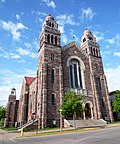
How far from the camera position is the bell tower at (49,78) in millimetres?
28497

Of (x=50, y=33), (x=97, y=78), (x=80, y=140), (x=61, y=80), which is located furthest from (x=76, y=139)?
(x=50, y=33)

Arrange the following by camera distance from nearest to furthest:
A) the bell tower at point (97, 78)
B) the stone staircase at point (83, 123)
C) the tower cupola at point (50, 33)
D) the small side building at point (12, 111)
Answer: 1. the stone staircase at point (83, 123)
2. the bell tower at point (97, 78)
3. the tower cupola at point (50, 33)
4. the small side building at point (12, 111)

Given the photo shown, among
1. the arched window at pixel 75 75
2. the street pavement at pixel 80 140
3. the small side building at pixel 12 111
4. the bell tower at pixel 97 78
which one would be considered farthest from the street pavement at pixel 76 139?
the small side building at pixel 12 111

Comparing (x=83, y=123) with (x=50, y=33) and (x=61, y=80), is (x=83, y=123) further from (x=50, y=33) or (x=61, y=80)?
(x=50, y=33)

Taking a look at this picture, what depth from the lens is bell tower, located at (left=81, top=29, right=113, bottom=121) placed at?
35.0 m

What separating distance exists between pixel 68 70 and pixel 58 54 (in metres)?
4.54

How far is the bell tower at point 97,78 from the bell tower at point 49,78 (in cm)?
958

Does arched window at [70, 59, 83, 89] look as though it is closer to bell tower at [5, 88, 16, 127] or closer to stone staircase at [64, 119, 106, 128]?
stone staircase at [64, 119, 106, 128]

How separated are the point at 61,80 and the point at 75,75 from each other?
17.7 feet

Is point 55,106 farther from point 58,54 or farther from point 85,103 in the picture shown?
point 58,54

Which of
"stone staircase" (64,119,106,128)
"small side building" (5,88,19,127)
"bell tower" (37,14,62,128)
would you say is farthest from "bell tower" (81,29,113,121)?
"small side building" (5,88,19,127)

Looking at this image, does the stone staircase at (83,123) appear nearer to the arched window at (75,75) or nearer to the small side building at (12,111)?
the arched window at (75,75)

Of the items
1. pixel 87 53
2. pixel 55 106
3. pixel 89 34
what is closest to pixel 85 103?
pixel 55 106

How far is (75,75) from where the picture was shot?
36.3 m
